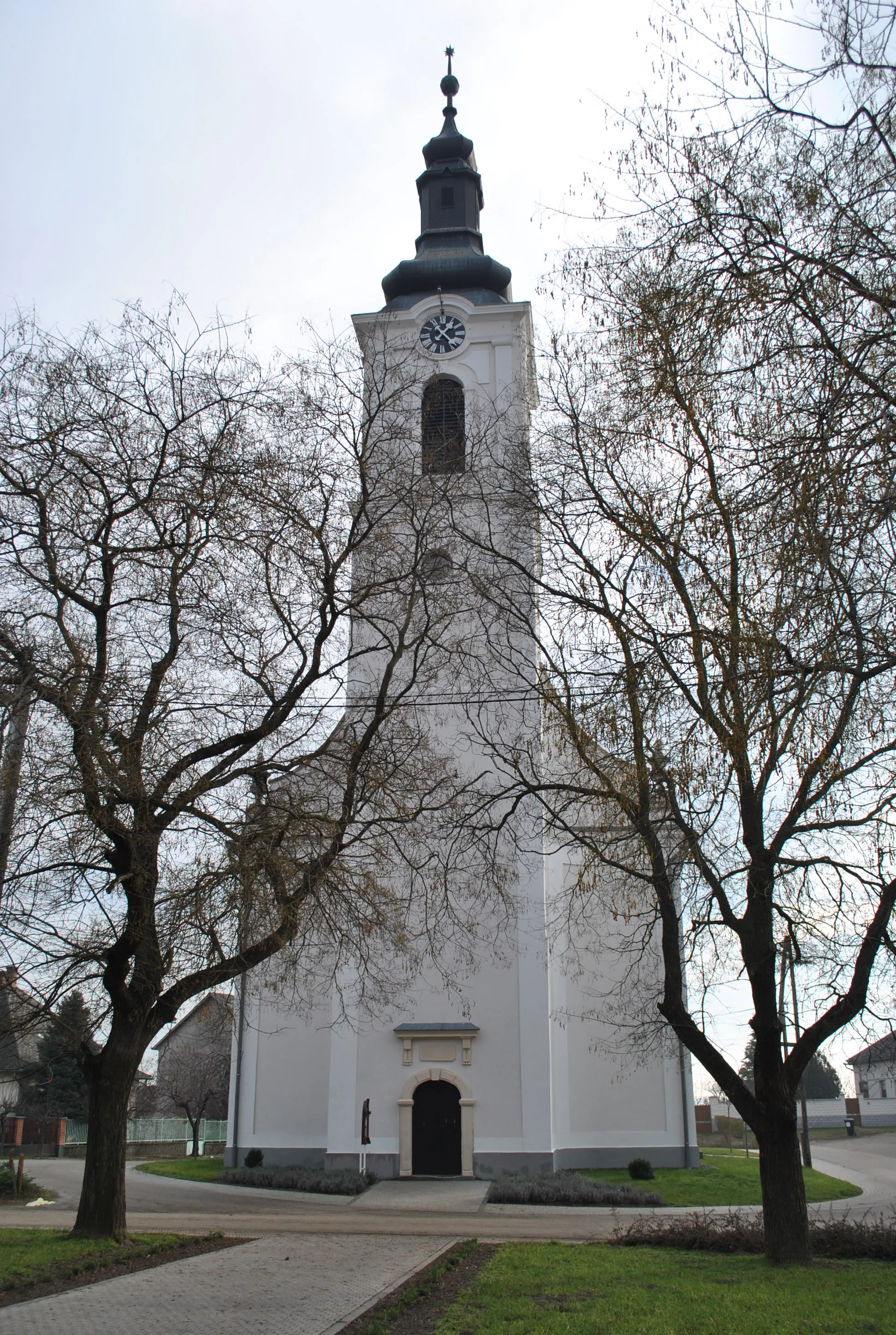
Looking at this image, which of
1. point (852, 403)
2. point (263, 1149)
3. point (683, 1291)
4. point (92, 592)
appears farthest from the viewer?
point (263, 1149)

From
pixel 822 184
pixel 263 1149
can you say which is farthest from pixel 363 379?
pixel 263 1149

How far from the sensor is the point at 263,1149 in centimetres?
2372

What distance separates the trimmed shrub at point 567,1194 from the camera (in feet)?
62.7

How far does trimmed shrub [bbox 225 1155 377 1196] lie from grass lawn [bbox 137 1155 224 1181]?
1.15m

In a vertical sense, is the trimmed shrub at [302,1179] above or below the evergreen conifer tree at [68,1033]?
below

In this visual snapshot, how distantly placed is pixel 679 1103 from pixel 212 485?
61.8 feet

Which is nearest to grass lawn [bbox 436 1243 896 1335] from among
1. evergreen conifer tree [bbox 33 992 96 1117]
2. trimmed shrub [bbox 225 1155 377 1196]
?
evergreen conifer tree [bbox 33 992 96 1117]

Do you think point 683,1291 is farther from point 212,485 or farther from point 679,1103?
point 679,1103

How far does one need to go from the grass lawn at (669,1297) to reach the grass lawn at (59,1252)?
368cm

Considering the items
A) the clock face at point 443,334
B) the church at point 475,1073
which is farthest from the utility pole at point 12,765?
the clock face at point 443,334

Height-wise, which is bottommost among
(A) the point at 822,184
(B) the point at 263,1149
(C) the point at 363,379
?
(B) the point at 263,1149

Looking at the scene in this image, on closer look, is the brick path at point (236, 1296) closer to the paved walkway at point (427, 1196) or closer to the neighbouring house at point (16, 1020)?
the neighbouring house at point (16, 1020)

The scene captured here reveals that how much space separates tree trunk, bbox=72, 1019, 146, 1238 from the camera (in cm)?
1158

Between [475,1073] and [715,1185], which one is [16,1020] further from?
[715,1185]
